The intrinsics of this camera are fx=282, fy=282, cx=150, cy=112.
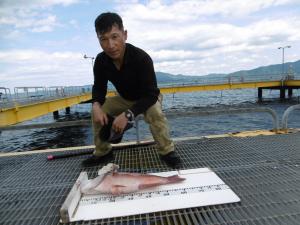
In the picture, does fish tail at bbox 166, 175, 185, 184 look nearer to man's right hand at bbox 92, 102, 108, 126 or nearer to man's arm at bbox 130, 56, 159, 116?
man's arm at bbox 130, 56, 159, 116

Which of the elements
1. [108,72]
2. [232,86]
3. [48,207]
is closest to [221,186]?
[48,207]

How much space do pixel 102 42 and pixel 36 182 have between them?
1.98 m

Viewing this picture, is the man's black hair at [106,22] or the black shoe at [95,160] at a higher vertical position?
the man's black hair at [106,22]

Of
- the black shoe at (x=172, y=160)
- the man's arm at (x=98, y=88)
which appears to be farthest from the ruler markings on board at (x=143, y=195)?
the man's arm at (x=98, y=88)

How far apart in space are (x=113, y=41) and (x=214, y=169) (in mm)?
2058

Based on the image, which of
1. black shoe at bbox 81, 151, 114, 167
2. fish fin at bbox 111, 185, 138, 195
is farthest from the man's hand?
black shoe at bbox 81, 151, 114, 167

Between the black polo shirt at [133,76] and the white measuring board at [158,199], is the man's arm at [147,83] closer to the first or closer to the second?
the black polo shirt at [133,76]

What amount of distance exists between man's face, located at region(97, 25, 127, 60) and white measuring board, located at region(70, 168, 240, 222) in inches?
69.7

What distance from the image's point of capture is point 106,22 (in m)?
3.44

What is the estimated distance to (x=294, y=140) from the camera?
4895mm

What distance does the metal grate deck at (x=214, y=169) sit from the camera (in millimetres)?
2504

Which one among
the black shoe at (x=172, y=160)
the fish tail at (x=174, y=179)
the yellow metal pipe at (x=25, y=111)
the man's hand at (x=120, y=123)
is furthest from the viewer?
the yellow metal pipe at (x=25, y=111)

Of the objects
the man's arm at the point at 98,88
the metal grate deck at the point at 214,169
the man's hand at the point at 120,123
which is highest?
the man's arm at the point at 98,88

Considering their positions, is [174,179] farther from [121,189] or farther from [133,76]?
[133,76]
